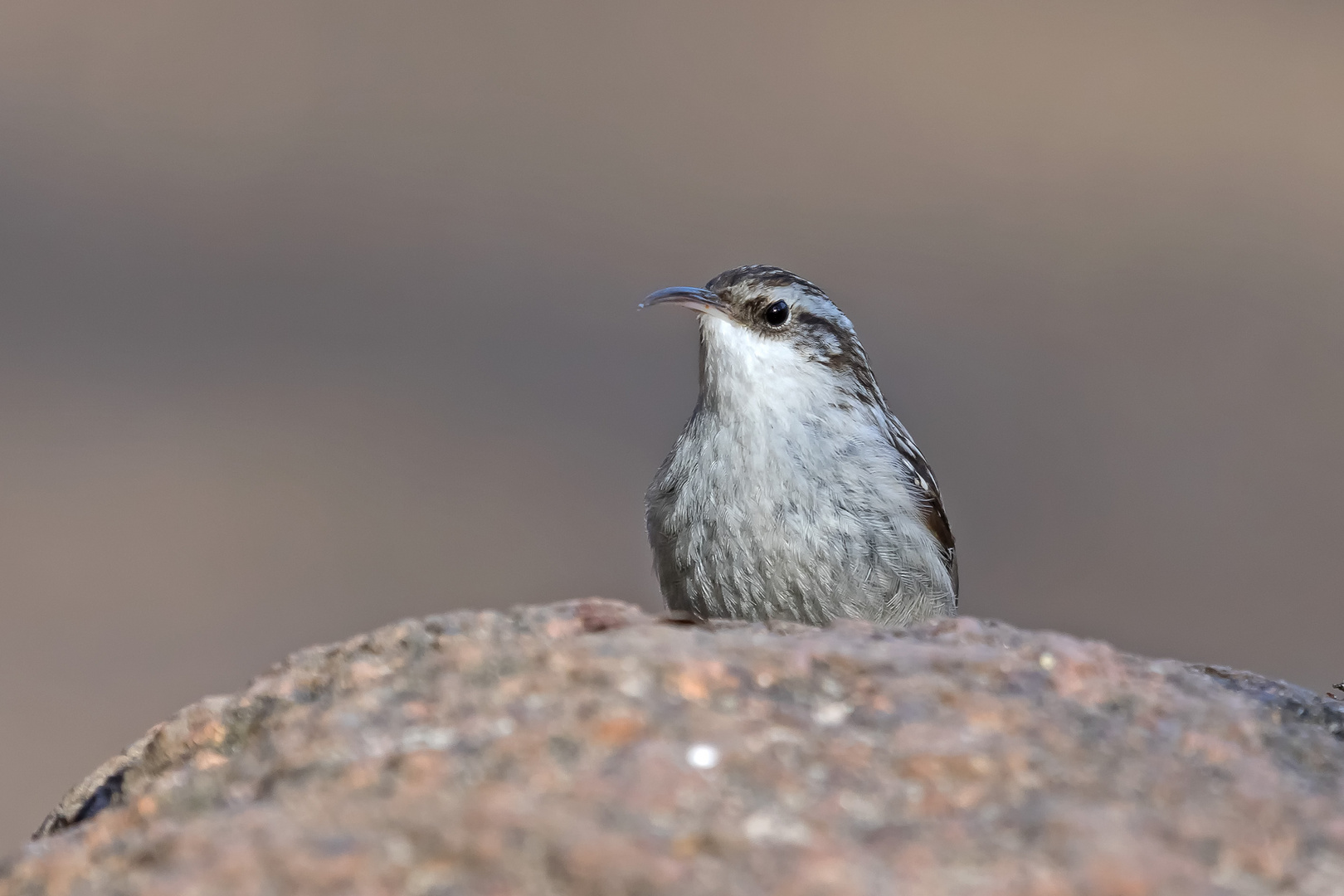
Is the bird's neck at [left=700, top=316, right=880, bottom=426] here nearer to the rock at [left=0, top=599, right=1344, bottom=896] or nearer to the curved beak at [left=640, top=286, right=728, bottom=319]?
the curved beak at [left=640, top=286, right=728, bottom=319]

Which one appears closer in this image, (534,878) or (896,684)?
(534,878)

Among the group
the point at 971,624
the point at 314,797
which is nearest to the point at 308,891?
the point at 314,797

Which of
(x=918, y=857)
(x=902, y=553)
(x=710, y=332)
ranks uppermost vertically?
(x=710, y=332)

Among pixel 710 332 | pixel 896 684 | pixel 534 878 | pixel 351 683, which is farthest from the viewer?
pixel 710 332

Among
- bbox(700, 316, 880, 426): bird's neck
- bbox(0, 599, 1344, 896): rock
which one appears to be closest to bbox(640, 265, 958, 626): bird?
bbox(700, 316, 880, 426): bird's neck

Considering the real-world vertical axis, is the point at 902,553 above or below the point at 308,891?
below

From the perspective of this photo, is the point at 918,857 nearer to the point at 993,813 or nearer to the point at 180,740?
the point at 993,813

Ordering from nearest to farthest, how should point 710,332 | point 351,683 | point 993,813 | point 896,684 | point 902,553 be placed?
1. point 993,813
2. point 896,684
3. point 351,683
4. point 902,553
5. point 710,332
